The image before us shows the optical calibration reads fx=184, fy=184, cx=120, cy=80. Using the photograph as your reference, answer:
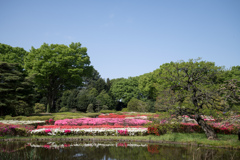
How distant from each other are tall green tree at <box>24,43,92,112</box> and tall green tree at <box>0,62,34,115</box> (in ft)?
26.4

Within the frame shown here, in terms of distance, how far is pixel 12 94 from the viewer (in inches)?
922

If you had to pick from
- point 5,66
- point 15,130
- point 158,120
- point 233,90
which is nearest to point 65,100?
point 5,66

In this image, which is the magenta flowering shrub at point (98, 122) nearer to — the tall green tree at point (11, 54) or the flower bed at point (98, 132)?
the flower bed at point (98, 132)

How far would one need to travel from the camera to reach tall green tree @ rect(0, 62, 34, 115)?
22.4 meters

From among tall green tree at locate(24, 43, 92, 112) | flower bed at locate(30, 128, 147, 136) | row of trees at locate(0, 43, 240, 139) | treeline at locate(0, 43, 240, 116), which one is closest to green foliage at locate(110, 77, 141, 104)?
row of trees at locate(0, 43, 240, 139)

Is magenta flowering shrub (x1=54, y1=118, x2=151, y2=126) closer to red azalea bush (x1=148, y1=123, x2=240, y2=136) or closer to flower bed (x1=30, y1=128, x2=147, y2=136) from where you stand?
red azalea bush (x1=148, y1=123, x2=240, y2=136)

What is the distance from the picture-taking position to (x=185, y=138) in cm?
1150

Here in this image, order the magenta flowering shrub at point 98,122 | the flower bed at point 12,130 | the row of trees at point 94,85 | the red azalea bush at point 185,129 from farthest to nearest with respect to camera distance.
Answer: the magenta flowering shrub at point 98,122 < the red azalea bush at point 185,129 < the flower bed at point 12,130 < the row of trees at point 94,85

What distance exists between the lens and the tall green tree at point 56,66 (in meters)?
33.6

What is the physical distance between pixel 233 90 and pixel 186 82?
3159mm

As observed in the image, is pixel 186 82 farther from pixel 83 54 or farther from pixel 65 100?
pixel 65 100

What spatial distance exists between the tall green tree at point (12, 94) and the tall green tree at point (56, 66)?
26.4 ft

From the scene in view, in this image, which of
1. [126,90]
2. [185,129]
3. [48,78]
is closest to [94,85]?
[126,90]

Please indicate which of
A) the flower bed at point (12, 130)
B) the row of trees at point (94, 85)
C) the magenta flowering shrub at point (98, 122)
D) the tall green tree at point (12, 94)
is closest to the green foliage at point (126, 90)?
the row of trees at point (94, 85)
